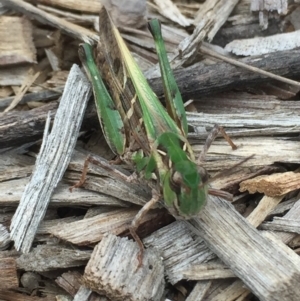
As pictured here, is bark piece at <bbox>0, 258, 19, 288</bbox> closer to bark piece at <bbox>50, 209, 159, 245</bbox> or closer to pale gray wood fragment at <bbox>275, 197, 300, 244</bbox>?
bark piece at <bbox>50, 209, 159, 245</bbox>

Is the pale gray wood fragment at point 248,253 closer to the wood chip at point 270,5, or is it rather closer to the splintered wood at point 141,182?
the splintered wood at point 141,182

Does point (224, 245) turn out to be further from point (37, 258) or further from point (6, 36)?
point (6, 36)

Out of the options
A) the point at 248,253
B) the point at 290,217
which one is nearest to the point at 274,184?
the point at 290,217

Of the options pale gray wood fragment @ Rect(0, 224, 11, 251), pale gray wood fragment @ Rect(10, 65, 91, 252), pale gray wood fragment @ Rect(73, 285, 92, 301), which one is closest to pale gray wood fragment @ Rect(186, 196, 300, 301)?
pale gray wood fragment @ Rect(73, 285, 92, 301)

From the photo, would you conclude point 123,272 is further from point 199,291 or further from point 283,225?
point 283,225

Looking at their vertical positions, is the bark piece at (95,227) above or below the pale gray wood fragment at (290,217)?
below

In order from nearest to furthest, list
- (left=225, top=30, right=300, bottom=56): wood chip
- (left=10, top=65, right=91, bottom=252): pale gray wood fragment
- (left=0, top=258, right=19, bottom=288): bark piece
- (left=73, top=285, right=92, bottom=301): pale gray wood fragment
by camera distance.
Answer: (left=73, top=285, right=92, bottom=301): pale gray wood fragment
(left=0, top=258, right=19, bottom=288): bark piece
(left=10, top=65, right=91, bottom=252): pale gray wood fragment
(left=225, top=30, right=300, bottom=56): wood chip

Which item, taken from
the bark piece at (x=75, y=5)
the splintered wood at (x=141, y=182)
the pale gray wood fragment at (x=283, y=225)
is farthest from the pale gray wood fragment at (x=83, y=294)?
the bark piece at (x=75, y=5)
